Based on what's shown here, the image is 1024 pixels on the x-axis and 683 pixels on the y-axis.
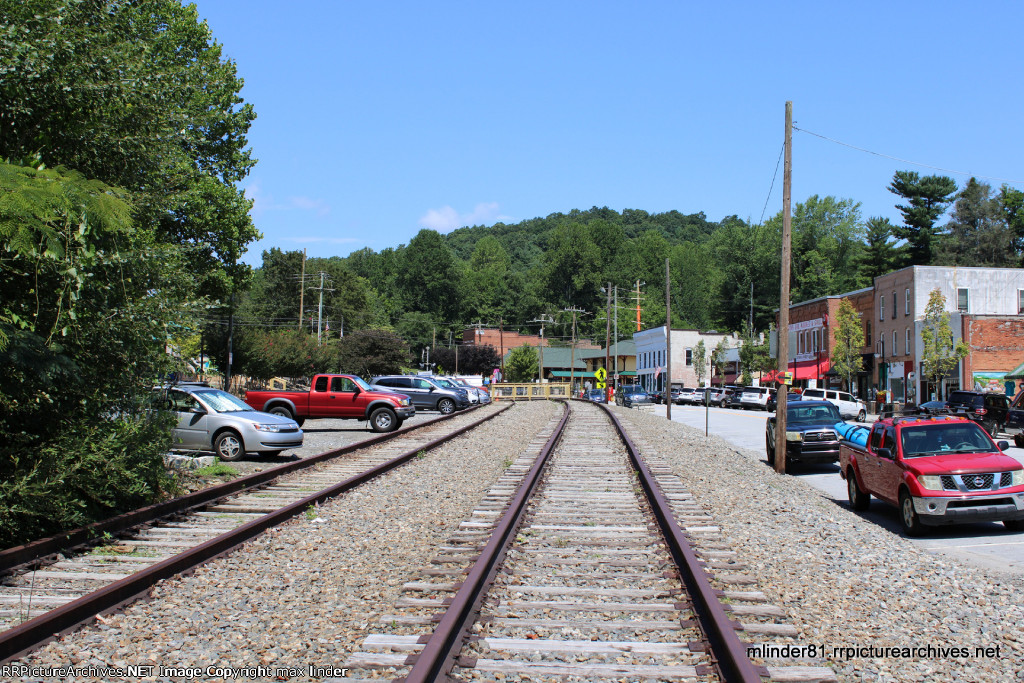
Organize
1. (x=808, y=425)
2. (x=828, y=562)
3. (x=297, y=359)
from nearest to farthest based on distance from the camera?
(x=828, y=562)
(x=808, y=425)
(x=297, y=359)

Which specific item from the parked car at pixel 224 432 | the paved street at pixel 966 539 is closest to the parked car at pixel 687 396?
the paved street at pixel 966 539

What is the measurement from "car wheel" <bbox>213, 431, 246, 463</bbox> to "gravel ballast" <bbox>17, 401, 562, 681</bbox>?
5645 mm

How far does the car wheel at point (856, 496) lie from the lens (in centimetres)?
1473

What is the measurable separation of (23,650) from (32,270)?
5278mm

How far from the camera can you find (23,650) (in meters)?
6.05

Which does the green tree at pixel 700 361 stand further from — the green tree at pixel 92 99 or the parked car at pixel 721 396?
the green tree at pixel 92 99

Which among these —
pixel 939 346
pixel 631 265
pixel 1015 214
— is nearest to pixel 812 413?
pixel 939 346

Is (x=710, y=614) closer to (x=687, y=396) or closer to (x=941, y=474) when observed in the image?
(x=941, y=474)

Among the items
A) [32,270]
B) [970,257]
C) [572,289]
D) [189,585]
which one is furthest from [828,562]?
[572,289]

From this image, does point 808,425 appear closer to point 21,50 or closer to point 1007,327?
point 21,50

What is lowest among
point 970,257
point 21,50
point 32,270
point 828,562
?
point 828,562

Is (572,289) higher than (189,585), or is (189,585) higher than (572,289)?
(572,289)

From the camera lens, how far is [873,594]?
822 centimetres

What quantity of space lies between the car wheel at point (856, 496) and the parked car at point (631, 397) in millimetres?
47247
